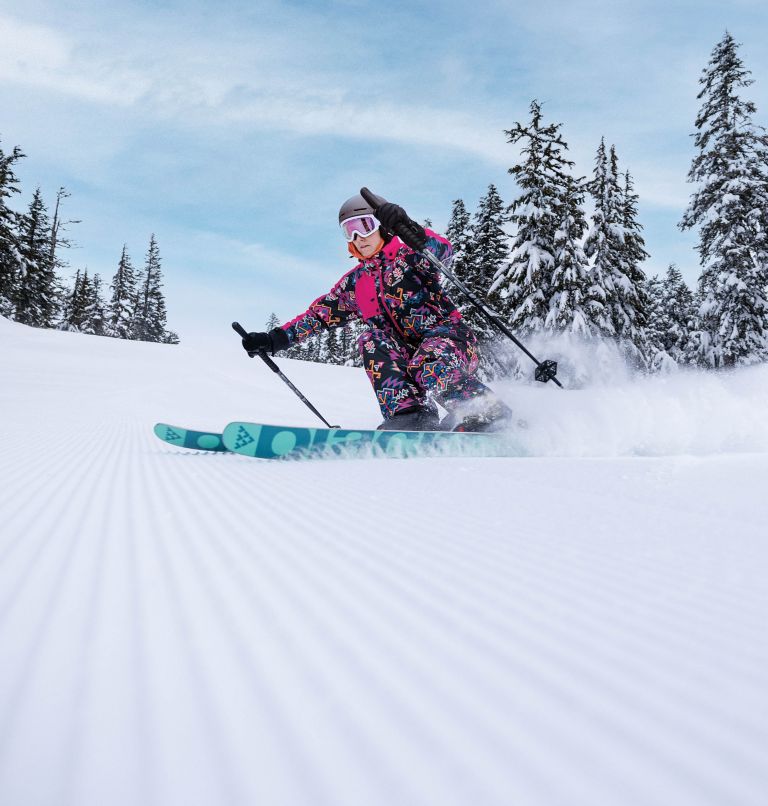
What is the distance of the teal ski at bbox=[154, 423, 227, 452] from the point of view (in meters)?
3.13

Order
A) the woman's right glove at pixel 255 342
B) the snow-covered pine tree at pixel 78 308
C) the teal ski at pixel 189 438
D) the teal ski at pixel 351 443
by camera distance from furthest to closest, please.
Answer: the snow-covered pine tree at pixel 78 308, the woman's right glove at pixel 255 342, the teal ski at pixel 189 438, the teal ski at pixel 351 443

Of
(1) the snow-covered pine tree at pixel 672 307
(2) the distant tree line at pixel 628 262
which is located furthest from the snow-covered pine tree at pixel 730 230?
(1) the snow-covered pine tree at pixel 672 307

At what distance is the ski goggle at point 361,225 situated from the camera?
3.85m

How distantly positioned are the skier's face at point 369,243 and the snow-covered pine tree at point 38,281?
102 ft

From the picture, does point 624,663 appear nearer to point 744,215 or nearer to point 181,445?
point 181,445

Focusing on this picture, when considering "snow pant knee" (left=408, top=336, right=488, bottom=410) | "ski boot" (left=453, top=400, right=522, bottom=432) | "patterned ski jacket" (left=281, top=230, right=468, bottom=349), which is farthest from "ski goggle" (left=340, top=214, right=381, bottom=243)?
"ski boot" (left=453, top=400, right=522, bottom=432)

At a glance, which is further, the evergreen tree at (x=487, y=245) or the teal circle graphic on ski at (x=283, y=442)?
the evergreen tree at (x=487, y=245)

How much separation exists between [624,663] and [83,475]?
2.08 metres

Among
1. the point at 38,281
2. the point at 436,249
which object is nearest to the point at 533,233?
the point at 436,249

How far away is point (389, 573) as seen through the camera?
3.48 feet

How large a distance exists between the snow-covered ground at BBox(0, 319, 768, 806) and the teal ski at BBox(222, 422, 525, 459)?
0.93m

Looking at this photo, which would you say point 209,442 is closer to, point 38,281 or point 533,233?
point 533,233

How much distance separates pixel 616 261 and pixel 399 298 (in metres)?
14.5

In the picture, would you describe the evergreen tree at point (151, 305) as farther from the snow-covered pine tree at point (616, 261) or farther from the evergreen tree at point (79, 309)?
the snow-covered pine tree at point (616, 261)
